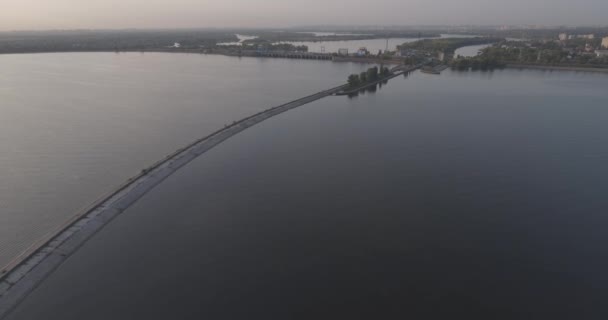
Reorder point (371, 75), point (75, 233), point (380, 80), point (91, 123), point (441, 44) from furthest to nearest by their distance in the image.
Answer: point (441, 44), point (380, 80), point (371, 75), point (91, 123), point (75, 233)

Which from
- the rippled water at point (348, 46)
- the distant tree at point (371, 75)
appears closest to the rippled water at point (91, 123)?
the distant tree at point (371, 75)

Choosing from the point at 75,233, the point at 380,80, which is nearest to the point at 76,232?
the point at 75,233

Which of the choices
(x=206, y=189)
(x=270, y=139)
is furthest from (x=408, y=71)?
(x=206, y=189)

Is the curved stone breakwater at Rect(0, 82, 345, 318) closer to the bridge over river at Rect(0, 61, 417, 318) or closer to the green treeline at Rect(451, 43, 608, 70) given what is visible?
the bridge over river at Rect(0, 61, 417, 318)

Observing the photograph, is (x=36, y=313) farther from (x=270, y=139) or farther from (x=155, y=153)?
(x=270, y=139)

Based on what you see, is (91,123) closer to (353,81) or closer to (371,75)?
(353,81)

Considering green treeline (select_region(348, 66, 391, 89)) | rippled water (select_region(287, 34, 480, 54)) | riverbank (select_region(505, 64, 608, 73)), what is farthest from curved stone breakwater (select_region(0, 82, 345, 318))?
rippled water (select_region(287, 34, 480, 54))
